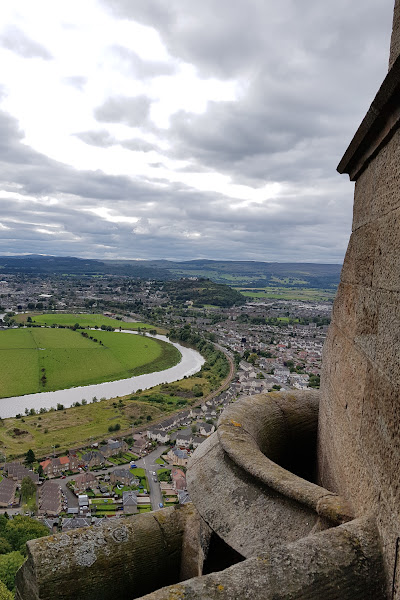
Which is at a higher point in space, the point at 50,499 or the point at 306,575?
the point at 306,575

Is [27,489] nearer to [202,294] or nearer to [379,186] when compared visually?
[379,186]

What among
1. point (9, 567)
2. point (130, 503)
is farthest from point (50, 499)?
point (9, 567)

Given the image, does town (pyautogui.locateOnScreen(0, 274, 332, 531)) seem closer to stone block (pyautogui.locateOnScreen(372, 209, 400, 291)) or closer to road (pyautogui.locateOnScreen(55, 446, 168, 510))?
road (pyautogui.locateOnScreen(55, 446, 168, 510))

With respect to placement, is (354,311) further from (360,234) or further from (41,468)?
(41,468)

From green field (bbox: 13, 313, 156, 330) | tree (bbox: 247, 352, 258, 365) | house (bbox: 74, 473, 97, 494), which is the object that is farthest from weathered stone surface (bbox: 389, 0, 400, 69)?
green field (bbox: 13, 313, 156, 330)

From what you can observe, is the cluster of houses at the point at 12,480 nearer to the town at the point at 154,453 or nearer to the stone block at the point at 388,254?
the town at the point at 154,453
